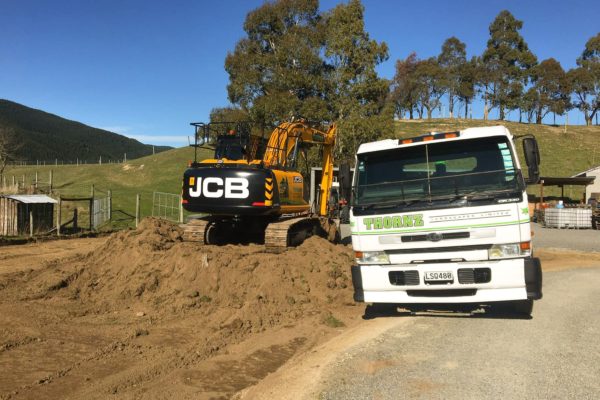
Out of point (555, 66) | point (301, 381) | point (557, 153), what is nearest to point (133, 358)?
point (301, 381)

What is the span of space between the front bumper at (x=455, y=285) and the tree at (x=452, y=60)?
6800cm

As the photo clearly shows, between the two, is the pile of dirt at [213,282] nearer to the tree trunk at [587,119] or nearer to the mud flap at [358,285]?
the mud flap at [358,285]

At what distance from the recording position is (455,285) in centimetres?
623

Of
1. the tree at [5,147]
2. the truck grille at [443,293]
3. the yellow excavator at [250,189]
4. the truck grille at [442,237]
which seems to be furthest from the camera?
the tree at [5,147]

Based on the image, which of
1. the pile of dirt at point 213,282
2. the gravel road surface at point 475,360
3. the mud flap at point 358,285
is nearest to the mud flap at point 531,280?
the gravel road surface at point 475,360

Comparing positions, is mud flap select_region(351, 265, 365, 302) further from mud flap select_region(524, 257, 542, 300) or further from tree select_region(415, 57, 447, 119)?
tree select_region(415, 57, 447, 119)

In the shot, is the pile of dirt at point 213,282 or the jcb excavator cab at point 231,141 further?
the jcb excavator cab at point 231,141

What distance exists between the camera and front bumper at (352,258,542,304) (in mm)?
6039

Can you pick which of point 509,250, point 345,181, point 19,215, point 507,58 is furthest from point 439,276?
point 507,58

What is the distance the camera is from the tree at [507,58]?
66.4m

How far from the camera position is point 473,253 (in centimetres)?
619

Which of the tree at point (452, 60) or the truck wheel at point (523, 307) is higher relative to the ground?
the tree at point (452, 60)

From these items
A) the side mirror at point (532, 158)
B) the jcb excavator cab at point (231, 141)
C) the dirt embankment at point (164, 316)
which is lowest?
the dirt embankment at point (164, 316)

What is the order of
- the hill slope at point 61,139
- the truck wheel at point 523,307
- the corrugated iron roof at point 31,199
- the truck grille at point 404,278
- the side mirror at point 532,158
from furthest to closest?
the hill slope at point 61,139 < the corrugated iron roof at point 31,199 < the truck wheel at point 523,307 < the side mirror at point 532,158 < the truck grille at point 404,278
